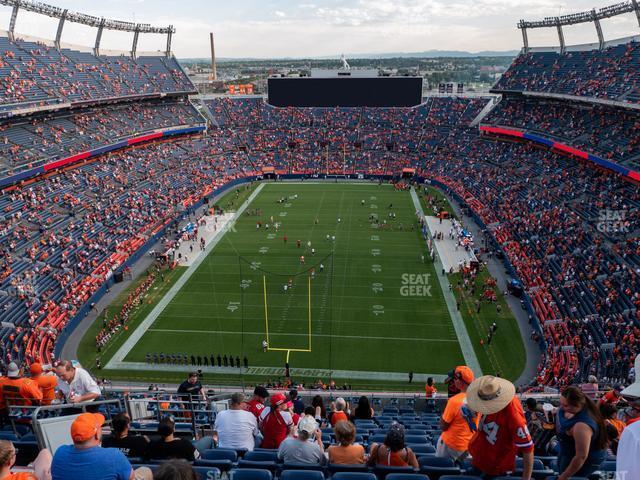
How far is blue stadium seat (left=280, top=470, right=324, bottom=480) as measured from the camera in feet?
18.3

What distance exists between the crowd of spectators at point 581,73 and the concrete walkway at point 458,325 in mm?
20676

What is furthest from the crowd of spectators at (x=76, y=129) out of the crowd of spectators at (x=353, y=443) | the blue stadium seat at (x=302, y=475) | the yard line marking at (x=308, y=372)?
the blue stadium seat at (x=302, y=475)

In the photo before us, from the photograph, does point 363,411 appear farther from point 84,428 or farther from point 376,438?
Result: point 84,428

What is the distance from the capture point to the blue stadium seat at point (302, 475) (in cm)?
559

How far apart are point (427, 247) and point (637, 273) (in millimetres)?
15652

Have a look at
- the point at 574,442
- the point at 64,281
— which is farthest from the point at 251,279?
the point at 574,442

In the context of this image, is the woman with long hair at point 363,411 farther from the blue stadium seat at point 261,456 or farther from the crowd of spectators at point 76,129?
the crowd of spectators at point 76,129

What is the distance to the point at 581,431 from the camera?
15.8ft

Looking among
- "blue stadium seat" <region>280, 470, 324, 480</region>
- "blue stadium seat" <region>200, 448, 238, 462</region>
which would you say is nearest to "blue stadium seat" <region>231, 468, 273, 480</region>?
"blue stadium seat" <region>280, 470, 324, 480</region>

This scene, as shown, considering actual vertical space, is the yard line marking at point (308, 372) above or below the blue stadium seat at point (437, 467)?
below

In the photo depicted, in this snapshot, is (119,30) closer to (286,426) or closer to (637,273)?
(637,273)

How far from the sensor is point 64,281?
1138 inches

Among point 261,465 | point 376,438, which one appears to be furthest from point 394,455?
point 376,438

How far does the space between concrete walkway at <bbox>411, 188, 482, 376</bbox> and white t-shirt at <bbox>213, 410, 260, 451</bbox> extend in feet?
55.5
